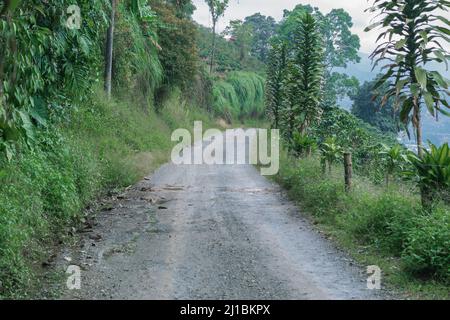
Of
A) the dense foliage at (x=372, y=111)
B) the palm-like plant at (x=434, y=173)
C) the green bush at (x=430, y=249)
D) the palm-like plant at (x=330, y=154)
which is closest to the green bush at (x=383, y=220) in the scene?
the palm-like plant at (x=434, y=173)

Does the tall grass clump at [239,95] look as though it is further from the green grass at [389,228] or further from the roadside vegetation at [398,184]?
the green grass at [389,228]

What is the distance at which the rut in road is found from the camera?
22.1 feet

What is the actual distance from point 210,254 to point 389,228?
2.76 meters

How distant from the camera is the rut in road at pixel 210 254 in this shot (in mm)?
6723

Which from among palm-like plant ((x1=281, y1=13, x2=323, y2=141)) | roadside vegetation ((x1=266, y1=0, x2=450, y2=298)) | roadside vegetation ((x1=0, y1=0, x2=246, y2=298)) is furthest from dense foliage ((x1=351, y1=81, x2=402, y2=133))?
roadside vegetation ((x1=266, y1=0, x2=450, y2=298))

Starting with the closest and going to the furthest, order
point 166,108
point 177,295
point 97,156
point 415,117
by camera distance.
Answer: point 177,295
point 415,117
point 97,156
point 166,108

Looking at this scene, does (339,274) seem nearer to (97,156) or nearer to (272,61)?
(97,156)

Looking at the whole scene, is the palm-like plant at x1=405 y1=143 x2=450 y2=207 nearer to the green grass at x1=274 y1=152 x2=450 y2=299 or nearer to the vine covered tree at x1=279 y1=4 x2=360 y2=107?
the green grass at x1=274 y1=152 x2=450 y2=299

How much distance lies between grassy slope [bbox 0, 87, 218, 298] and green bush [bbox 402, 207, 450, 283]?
189 inches

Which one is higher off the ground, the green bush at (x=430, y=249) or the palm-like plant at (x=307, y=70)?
the palm-like plant at (x=307, y=70)

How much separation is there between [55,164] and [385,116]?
114ft

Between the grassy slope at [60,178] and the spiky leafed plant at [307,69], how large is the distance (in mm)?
5597
